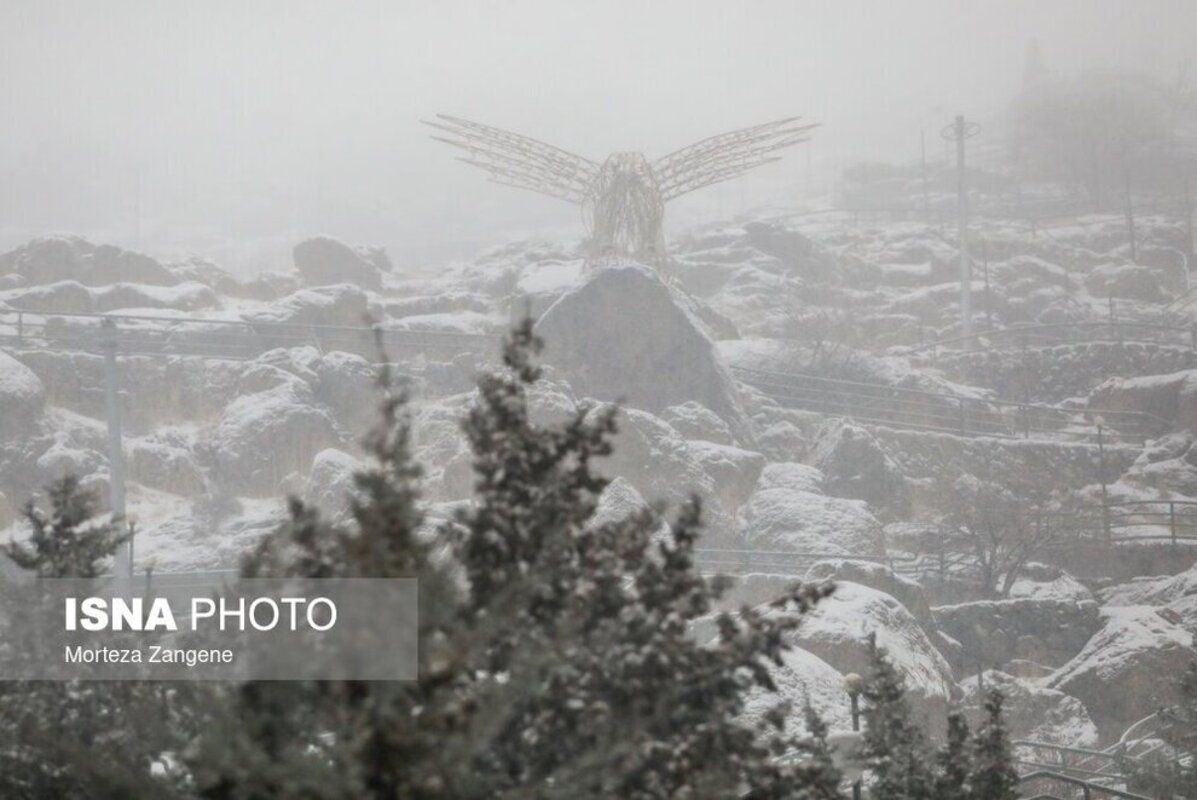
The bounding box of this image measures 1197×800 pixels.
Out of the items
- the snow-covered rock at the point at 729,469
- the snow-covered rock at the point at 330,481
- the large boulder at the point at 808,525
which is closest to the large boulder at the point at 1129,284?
the snow-covered rock at the point at 729,469

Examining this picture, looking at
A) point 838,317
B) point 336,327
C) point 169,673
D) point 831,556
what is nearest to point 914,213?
point 838,317

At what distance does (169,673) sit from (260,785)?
5149 mm

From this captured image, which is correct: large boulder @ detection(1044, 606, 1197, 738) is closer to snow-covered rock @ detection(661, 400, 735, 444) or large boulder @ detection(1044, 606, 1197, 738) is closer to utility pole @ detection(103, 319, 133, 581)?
snow-covered rock @ detection(661, 400, 735, 444)

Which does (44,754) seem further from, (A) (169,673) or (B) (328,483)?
(B) (328,483)

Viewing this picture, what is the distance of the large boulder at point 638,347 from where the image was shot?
42.9 metres

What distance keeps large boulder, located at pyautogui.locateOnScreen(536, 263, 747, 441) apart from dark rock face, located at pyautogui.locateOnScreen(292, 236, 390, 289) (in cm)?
2355

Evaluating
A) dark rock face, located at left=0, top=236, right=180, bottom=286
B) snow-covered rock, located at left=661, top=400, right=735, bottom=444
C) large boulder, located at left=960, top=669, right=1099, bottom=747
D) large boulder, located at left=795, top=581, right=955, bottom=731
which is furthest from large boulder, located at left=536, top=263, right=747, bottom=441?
dark rock face, located at left=0, top=236, right=180, bottom=286

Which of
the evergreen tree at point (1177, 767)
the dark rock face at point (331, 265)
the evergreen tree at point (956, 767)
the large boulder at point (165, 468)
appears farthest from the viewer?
the dark rock face at point (331, 265)

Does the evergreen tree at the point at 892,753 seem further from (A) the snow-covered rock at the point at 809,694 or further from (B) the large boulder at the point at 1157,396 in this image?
(B) the large boulder at the point at 1157,396

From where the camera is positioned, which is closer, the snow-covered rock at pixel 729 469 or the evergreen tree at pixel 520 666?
the evergreen tree at pixel 520 666

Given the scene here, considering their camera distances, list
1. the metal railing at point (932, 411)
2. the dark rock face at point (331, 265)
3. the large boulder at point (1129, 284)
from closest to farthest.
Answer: the metal railing at point (932, 411), the dark rock face at point (331, 265), the large boulder at point (1129, 284)

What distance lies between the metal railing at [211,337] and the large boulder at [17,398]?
2426mm

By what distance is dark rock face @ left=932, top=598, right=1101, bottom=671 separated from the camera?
98.2 feet

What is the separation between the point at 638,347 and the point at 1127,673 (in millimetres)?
20849
